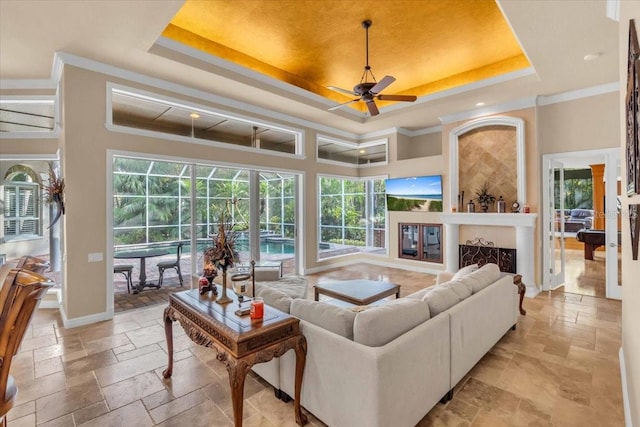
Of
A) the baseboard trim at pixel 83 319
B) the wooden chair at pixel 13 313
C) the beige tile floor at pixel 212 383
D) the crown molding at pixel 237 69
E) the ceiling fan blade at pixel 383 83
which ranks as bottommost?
the beige tile floor at pixel 212 383

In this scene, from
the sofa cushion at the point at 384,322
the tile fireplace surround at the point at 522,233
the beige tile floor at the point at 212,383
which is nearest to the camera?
the sofa cushion at the point at 384,322

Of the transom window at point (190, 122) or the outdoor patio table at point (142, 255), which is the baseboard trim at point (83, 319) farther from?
the transom window at point (190, 122)

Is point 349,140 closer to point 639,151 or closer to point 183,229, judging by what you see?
point 183,229

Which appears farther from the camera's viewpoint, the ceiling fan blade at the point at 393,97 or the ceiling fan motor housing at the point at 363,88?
the ceiling fan blade at the point at 393,97

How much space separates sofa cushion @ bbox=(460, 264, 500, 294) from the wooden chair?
318cm

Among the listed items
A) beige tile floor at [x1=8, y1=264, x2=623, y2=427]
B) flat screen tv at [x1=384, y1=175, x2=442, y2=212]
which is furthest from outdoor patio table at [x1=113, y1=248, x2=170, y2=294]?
flat screen tv at [x1=384, y1=175, x2=442, y2=212]

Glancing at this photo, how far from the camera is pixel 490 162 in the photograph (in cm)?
610

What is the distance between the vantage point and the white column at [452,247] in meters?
6.34

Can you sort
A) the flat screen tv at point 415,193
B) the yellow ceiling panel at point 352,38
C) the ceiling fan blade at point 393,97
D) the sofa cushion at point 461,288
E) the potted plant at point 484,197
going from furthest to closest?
the flat screen tv at point 415,193
the potted plant at point 484,197
the ceiling fan blade at point 393,97
the yellow ceiling panel at point 352,38
the sofa cushion at point 461,288

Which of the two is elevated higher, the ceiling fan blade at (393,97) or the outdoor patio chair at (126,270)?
the ceiling fan blade at (393,97)

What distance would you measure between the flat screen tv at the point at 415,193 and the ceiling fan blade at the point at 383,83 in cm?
347

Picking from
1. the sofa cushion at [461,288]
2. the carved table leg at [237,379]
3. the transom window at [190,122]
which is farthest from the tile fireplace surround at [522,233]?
the carved table leg at [237,379]

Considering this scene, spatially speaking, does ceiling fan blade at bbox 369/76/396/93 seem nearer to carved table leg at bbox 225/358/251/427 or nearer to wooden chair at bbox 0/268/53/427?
carved table leg at bbox 225/358/251/427

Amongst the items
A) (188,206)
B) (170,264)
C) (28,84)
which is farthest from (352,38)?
(28,84)
